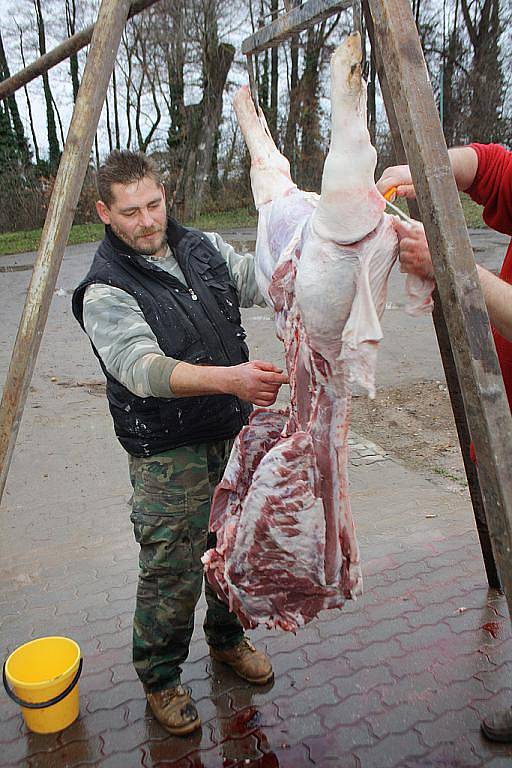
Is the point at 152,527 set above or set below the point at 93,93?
below

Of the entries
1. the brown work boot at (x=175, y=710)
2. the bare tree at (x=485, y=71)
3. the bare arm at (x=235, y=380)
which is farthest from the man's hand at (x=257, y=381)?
the bare tree at (x=485, y=71)

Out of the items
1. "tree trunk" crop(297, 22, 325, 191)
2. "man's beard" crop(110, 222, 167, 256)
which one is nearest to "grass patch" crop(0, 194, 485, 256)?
"tree trunk" crop(297, 22, 325, 191)

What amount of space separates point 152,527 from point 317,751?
3.27 feet

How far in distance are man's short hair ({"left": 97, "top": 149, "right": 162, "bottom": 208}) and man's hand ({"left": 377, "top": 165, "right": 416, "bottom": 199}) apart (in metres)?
0.84

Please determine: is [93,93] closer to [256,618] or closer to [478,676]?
[256,618]

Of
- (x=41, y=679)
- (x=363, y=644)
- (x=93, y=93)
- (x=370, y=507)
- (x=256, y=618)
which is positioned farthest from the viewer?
(x=370, y=507)

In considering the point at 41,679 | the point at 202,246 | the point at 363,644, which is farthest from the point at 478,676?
the point at 202,246

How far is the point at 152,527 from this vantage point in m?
2.47

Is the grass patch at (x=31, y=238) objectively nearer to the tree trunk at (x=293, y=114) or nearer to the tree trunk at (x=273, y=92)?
the tree trunk at (x=293, y=114)

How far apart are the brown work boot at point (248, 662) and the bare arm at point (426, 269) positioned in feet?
5.93

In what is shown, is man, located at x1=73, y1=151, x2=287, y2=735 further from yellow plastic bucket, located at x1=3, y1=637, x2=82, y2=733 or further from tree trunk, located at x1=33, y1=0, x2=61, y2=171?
tree trunk, located at x1=33, y1=0, x2=61, y2=171

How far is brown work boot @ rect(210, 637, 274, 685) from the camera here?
2809 millimetres

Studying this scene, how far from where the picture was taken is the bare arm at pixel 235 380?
2.04m

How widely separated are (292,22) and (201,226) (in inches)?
654
